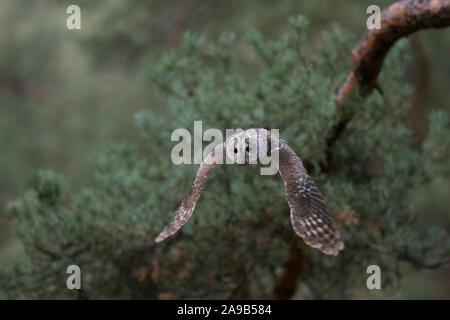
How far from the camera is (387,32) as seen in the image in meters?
2.82

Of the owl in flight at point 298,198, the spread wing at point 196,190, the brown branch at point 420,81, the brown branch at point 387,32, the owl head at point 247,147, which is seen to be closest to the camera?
the owl head at point 247,147

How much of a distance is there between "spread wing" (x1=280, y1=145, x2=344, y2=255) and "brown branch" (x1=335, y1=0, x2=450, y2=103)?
80 cm

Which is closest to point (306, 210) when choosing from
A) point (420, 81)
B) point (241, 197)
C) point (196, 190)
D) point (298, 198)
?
point (298, 198)

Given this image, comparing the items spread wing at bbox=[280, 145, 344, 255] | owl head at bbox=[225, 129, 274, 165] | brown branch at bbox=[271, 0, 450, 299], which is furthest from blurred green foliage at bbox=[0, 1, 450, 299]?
owl head at bbox=[225, 129, 274, 165]

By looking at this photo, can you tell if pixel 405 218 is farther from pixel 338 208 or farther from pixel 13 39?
pixel 13 39

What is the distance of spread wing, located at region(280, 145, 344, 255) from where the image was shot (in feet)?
7.29

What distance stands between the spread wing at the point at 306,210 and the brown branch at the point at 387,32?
31.6 inches

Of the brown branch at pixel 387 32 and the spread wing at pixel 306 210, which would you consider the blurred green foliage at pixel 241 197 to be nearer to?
the brown branch at pixel 387 32

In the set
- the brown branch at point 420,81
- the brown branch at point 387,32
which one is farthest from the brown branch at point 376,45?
the brown branch at point 420,81

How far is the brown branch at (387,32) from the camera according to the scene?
104 inches

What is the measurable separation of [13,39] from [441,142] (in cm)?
804

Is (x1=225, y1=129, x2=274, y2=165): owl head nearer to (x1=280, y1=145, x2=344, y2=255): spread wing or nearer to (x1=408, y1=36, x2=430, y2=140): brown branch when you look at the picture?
(x1=280, y1=145, x2=344, y2=255): spread wing

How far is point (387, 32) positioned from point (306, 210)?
3.03 feet

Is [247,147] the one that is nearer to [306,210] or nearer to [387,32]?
[306,210]
